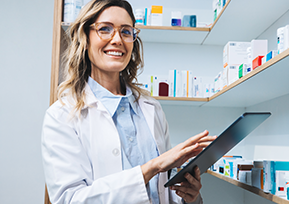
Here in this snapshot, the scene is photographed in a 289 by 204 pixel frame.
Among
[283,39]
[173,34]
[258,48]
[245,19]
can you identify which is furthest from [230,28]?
[283,39]

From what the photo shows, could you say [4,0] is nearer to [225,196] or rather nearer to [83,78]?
[83,78]

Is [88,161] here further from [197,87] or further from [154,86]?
[197,87]

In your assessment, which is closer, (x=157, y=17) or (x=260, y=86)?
(x=260, y=86)

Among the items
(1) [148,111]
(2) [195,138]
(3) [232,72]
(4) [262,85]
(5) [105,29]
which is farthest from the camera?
(3) [232,72]

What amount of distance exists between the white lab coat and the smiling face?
14 centimetres

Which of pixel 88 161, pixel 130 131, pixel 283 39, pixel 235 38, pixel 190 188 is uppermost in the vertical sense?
pixel 235 38

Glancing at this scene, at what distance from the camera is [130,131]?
109 cm

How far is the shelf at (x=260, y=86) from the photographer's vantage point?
38.7 inches

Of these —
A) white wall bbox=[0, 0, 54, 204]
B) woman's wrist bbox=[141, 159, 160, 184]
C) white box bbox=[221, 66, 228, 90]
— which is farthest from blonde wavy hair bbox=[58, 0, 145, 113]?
white wall bbox=[0, 0, 54, 204]

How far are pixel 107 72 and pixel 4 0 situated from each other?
1.71 m

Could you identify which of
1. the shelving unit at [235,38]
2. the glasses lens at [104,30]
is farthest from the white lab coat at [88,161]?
the shelving unit at [235,38]

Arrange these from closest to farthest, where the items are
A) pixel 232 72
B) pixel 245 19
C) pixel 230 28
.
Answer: pixel 232 72 < pixel 245 19 < pixel 230 28

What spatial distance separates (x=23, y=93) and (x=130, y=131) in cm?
153

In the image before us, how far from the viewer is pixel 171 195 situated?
119 centimetres
